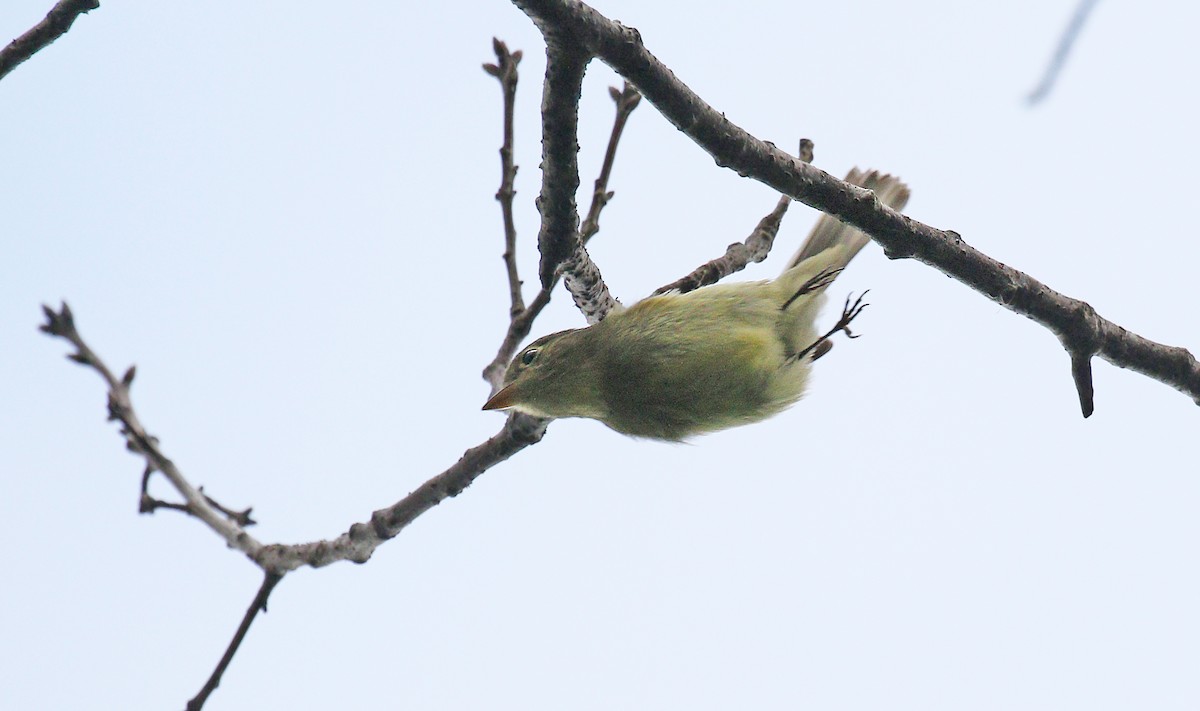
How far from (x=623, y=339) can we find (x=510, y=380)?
48 cm

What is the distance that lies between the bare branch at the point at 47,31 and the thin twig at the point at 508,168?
51.1 inches

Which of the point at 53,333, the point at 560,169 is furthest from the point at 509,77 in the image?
the point at 53,333

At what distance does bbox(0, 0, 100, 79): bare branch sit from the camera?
7.88ft

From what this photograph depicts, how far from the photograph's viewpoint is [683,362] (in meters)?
3.86

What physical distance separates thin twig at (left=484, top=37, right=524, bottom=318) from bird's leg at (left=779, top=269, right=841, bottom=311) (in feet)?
4.05

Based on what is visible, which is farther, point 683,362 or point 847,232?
point 847,232

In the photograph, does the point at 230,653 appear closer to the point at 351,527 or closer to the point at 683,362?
the point at 351,527

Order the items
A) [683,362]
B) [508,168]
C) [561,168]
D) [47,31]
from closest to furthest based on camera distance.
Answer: [47,31]
[561,168]
[508,168]
[683,362]

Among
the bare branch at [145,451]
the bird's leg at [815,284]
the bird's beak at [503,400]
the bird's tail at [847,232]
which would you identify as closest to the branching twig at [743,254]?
the bird's leg at [815,284]

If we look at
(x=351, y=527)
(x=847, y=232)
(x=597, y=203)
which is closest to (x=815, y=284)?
(x=847, y=232)

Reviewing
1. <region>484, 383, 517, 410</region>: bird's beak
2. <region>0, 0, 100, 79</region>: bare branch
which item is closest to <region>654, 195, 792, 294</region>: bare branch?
<region>484, 383, 517, 410</region>: bird's beak

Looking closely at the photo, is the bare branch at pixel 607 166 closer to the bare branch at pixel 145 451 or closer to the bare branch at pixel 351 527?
the bare branch at pixel 351 527

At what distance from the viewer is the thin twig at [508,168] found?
3379 millimetres

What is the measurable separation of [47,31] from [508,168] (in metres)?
1.40
